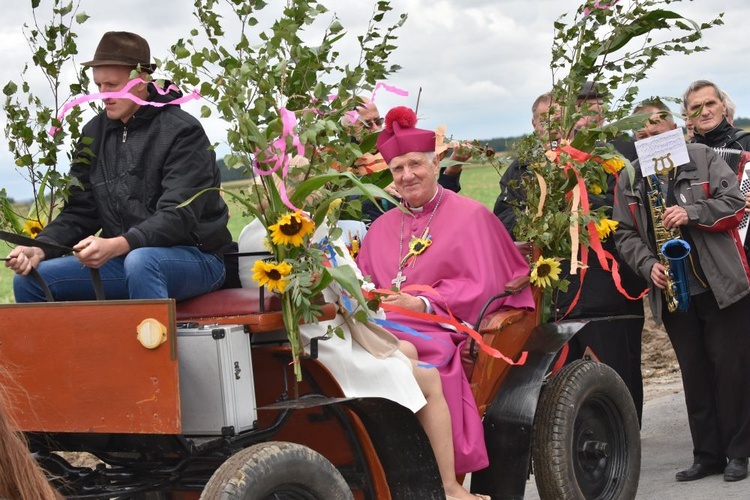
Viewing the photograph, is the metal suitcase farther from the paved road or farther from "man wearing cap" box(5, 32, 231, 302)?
the paved road

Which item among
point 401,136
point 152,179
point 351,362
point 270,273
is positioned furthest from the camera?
point 401,136

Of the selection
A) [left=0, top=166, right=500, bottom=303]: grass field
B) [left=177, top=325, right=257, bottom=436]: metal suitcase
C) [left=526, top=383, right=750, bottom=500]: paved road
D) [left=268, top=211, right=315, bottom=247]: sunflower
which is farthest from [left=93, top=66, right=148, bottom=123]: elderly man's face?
[left=0, top=166, right=500, bottom=303]: grass field

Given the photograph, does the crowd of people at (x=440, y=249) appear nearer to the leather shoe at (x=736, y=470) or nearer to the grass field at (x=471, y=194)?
the leather shoe at (x=736, y=470)

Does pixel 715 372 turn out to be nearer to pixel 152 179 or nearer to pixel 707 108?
pixel 707 108

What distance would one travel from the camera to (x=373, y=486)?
5000 millimetres

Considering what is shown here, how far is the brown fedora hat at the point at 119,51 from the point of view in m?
4.95

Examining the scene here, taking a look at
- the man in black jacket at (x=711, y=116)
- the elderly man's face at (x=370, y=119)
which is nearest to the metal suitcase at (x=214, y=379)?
the elderly man's face at (x=370, y=119)

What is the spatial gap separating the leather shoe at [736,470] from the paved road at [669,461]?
4cm

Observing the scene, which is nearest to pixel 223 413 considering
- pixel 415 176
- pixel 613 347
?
pixel 415 176

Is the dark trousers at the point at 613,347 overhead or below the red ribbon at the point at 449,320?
below

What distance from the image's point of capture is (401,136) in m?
5.79

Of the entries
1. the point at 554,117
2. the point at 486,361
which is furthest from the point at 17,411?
the point at 554,117

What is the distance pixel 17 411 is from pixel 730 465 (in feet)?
14.6

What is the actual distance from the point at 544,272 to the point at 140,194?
7.21 feet
